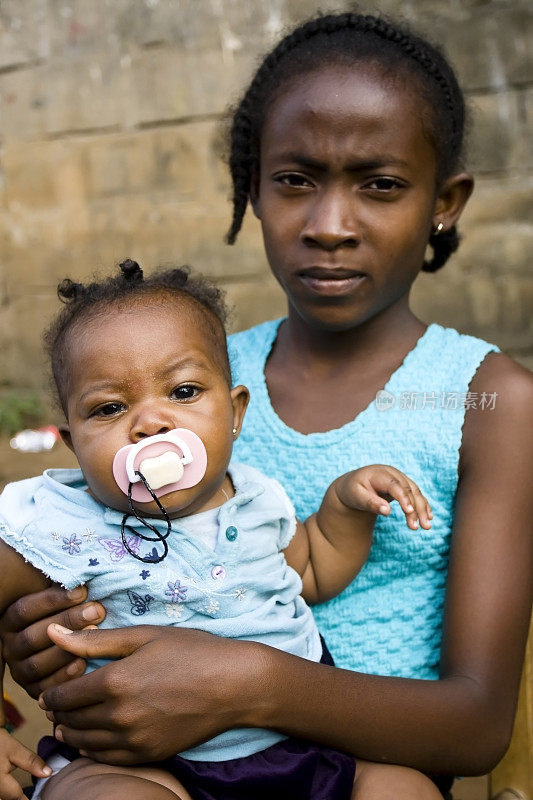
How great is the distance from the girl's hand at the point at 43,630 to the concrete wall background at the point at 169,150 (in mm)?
2462

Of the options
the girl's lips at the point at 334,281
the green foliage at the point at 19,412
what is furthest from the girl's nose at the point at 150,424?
the green foliage at the point at 19,412

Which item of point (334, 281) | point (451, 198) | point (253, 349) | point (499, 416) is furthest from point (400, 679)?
point (451, 198)

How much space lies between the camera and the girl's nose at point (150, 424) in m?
1.58

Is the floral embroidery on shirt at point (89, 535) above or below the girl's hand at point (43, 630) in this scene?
above

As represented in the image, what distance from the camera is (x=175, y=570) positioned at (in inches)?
63.1

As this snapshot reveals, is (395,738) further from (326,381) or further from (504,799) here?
(326,381)

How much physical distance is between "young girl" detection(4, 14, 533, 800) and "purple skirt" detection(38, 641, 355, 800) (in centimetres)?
3

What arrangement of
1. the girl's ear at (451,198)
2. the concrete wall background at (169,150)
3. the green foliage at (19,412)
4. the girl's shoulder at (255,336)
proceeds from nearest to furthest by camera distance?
the girl's ear at (451,198) → the girl's shoulder at (255,336) → the concrete wall background at (169,150) → the green foliage at (19,412)

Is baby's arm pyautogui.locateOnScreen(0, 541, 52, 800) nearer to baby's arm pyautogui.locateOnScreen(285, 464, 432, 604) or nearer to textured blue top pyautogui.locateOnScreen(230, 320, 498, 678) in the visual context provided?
baby's arm pyautogui.locateOnScreen(285, 464, 432, 604)

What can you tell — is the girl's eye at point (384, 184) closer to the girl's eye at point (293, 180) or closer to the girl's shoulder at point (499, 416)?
the girl's eye at point (293, 180)

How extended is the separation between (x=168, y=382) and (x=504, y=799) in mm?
989

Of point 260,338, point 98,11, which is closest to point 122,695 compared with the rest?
point 260,338

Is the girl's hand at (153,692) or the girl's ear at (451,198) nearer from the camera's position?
the girl's hand at (153,692)

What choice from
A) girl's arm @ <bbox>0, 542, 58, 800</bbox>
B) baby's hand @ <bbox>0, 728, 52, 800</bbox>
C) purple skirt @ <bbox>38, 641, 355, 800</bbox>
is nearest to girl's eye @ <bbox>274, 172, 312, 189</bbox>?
girl's arm @ <bbox>0, 542, 58, 800</bbox>
